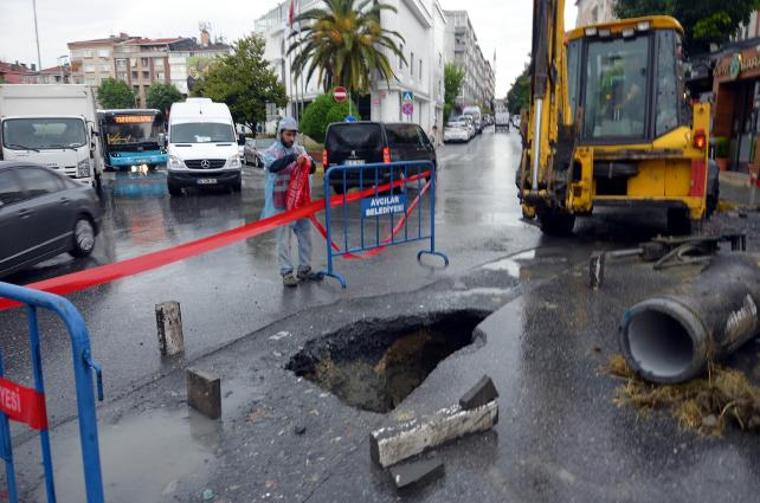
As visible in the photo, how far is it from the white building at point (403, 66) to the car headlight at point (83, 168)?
19.8 metres

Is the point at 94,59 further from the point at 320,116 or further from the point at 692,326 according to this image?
the point at 692,326

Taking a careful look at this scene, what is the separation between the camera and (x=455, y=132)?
4991 centimetres

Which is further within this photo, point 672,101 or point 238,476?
point 672,101

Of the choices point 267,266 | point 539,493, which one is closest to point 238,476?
point 539,493

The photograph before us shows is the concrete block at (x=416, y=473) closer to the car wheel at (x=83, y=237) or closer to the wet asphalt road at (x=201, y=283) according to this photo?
the wet asphalt road at (x=201, y=283)

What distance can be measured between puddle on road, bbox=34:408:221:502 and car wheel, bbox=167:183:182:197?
Answer: 14.1 m

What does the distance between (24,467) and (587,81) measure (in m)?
8.66

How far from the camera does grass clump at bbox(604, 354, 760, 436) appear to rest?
385 cm

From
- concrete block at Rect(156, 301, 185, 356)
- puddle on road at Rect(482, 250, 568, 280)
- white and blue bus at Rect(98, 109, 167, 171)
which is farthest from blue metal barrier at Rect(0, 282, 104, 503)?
white and blue bus at Rect(98, 109, 167, 171)

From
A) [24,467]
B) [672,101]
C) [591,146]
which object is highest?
[672,101]

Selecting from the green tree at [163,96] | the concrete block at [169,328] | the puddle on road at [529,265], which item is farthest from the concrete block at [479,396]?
the green tree at [163,96]

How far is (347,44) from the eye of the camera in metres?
32.3

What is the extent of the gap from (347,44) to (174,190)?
17.5 m

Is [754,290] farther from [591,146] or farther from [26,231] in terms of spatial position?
[26,231]
